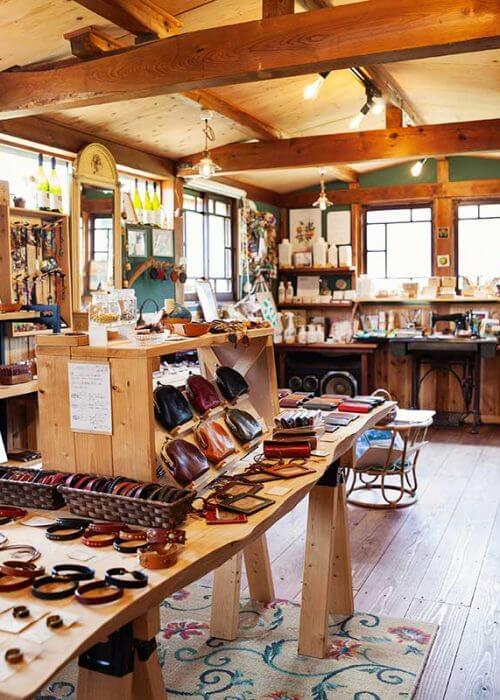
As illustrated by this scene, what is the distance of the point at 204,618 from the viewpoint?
11.2ft

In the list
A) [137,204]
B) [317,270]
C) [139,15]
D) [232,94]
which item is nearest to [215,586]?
[139,15]

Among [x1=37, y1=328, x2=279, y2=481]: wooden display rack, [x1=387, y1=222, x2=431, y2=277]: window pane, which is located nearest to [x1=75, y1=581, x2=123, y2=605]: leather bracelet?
[x1=37, y1=328, x2=279, y2=481]: wooden display rack

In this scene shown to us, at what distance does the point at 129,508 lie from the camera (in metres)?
2.09

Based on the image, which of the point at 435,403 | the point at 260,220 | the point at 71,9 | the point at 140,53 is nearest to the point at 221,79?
the point at 140,53

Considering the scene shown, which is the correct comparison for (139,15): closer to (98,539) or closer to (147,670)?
(98,539)

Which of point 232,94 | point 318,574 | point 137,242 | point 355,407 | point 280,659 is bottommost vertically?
point 280,659

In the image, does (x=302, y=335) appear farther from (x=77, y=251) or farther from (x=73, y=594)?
(x=73, y=594)

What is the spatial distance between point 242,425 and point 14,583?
1.34 meters

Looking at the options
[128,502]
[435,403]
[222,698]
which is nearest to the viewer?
[128,502]

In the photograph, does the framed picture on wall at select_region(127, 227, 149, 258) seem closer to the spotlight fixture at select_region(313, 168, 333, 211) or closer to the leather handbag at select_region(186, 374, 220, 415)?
the spotlight fixture at select_region(313, 168, 333, 211)

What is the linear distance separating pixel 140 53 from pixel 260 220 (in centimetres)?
475

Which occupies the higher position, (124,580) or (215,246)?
(215,246)

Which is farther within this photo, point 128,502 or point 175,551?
point 128,502

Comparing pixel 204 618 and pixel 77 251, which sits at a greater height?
pixel 77 251
